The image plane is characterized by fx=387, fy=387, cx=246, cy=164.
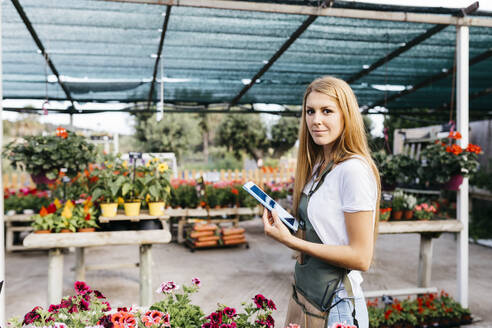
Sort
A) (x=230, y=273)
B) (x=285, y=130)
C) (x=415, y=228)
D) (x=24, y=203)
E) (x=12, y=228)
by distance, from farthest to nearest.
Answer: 1. (x=285, y=130)
2. (x=24, y=203)
3. (x=12, y=228)
4. (x=230, y=273)
5. (x=415, y=228)

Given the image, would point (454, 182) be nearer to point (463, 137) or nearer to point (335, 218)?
point (463, 137)

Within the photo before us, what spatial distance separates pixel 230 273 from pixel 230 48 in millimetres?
2737

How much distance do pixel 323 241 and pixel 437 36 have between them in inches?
153

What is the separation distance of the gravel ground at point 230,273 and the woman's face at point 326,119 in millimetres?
2474

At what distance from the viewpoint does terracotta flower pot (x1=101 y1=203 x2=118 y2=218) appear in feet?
10.7

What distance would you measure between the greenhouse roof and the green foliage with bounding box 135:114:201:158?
1015 cm

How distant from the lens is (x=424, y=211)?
12.2ft

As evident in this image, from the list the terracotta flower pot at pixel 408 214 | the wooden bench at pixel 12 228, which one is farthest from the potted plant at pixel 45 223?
the terracotta flower pot at pixel 408 214

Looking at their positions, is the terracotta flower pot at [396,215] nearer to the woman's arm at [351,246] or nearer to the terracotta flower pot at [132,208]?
the terracotta flower pot at [132,208]

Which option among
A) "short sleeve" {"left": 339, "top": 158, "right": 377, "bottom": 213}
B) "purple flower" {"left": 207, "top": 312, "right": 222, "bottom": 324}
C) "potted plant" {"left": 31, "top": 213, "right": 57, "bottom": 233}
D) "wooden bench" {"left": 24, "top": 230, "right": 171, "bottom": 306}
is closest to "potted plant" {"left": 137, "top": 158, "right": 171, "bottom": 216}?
"wooden bench" {"left": 24, "top": 230, "right": 171, "bottom": 306}

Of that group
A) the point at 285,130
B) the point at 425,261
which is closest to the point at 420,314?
the point at 425,261

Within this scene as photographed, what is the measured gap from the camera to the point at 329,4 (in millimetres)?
3189

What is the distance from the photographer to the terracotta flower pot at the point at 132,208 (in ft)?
A: 10.8

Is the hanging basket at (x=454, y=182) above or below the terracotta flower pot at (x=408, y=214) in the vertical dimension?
above
